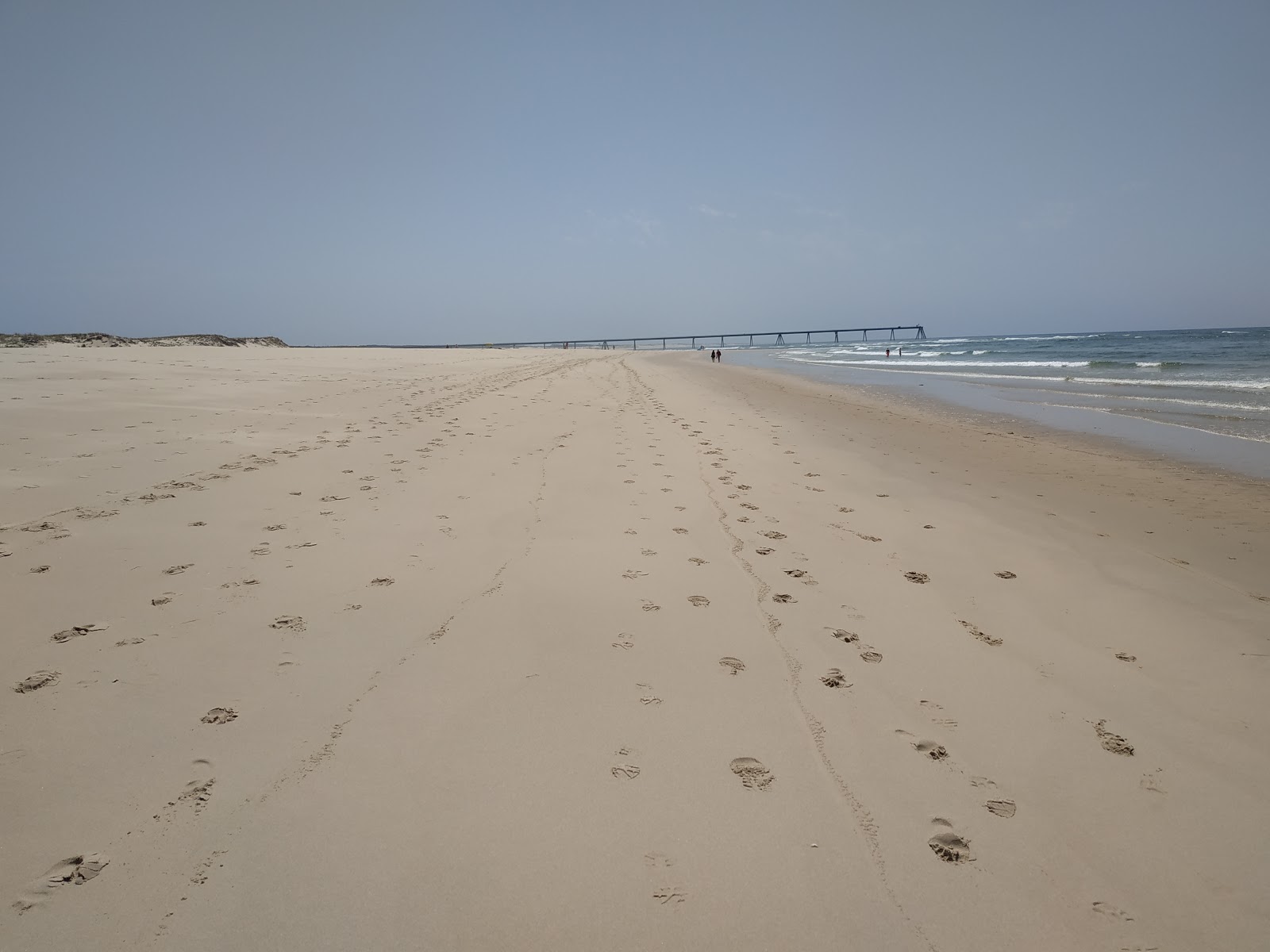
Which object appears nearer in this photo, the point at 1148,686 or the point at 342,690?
the point at 342,690

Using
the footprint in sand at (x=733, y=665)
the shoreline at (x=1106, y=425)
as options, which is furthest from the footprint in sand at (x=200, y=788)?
the shoreline at (x=1106, y=425)

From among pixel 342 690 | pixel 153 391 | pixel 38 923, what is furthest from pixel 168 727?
pixel 153 391

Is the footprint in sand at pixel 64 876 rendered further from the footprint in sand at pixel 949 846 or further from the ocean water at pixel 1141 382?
the ocean water at pixel 1141 382

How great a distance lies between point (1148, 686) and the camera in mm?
2961

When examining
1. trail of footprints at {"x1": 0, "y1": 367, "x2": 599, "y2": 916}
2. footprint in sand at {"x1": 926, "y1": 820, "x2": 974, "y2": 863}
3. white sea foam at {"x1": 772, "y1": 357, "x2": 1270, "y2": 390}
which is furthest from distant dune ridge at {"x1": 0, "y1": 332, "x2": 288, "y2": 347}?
white sea foam at {"x1": 772, "y1": 357, "x2": 1270, "y2": 390}

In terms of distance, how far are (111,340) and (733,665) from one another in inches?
1473

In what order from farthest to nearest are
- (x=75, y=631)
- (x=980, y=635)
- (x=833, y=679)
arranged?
1. (x=980, y=635)
2. (x=75, y=631)
3. (x=833, y=679)

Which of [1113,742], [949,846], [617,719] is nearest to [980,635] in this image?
[1113,742]

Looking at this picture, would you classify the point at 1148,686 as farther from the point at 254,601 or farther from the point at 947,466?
the point at 947,466

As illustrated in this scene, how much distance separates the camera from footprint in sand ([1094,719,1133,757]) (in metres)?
2.50

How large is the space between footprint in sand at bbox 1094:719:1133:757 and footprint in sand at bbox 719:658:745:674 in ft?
5.09

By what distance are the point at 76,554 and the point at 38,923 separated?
3.18 meters

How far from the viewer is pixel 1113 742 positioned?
256 centimetres

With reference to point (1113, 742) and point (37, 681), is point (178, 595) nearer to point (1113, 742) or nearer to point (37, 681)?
point (37, 681)
